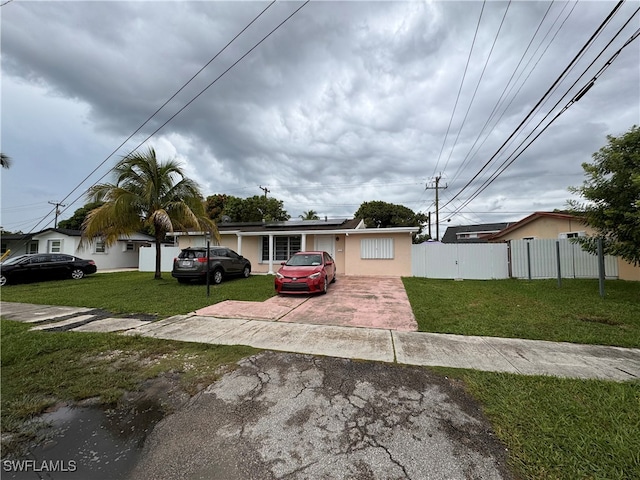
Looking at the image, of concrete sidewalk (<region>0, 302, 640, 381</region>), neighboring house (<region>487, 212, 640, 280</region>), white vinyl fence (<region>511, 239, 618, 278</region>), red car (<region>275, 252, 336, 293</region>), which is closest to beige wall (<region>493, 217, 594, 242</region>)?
neighboring house (<region>487, 212, 640, 280</region>)

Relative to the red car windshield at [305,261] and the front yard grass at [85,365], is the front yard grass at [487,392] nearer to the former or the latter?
the front yard grass at [85,365]

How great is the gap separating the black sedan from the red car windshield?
39.1ft

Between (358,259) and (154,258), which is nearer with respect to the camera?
(358,259)

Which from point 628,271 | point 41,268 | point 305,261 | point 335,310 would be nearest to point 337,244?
point 305,261

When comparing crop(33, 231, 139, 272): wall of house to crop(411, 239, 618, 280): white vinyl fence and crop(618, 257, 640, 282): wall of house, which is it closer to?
crop(411, 239, 618, 280): white vinyl fence

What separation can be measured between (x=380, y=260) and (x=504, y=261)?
5644 millimetres

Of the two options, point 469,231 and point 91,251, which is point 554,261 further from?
point 469,231

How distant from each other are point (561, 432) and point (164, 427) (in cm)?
344

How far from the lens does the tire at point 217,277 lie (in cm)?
1125

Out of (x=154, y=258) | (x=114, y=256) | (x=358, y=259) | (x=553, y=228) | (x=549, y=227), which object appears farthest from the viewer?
(x=114, y=256)

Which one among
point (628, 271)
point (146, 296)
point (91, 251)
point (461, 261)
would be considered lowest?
point (146, 296)

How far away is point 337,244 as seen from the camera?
604 inches

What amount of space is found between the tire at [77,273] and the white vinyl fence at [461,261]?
1716 centimetres

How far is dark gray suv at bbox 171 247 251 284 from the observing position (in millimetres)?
10633
